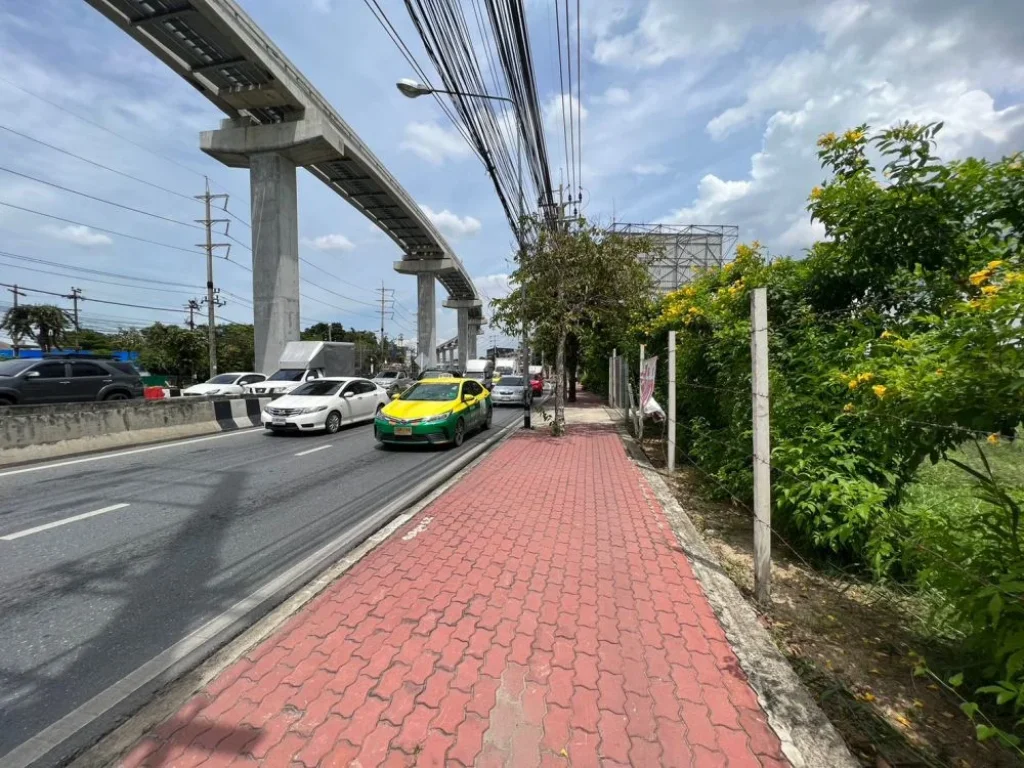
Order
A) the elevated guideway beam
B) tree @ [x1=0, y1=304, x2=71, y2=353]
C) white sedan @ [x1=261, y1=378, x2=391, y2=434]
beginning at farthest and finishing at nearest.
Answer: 1. tree @ [x1=0, y1=304, x2=71, y2=353]
2. the elevated guideway beam
3. white sedan @ [x1=261, y1=378, x2=391, y2=434]

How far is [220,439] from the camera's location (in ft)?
38.0

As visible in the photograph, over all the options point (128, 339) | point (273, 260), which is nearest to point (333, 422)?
point (273, 260)

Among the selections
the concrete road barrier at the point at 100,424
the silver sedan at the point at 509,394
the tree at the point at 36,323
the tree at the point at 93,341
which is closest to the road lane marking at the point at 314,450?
the concrete road barrier at the point at 100,424

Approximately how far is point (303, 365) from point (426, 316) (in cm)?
3212

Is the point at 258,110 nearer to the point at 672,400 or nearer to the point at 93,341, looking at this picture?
the point at 672,400

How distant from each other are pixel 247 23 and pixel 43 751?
25053 millimetres

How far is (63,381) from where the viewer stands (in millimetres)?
13180

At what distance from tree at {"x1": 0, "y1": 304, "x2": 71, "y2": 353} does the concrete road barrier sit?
1737 inches

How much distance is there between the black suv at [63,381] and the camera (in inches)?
479

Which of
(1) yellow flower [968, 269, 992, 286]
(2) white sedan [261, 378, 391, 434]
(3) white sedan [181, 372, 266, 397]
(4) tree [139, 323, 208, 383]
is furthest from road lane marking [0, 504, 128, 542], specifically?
(4) tree [139, 323, 208, 383]

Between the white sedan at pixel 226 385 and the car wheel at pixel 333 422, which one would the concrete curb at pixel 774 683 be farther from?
the white sedan at pixel 226 385

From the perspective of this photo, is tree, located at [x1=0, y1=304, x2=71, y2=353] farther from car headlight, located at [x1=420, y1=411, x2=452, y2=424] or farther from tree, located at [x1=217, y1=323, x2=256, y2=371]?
car headlight, located at [x1=420, y1=411, x2=452, y2=424]

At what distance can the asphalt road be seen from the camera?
9.37 ft

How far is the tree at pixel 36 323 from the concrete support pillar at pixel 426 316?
106 ft
